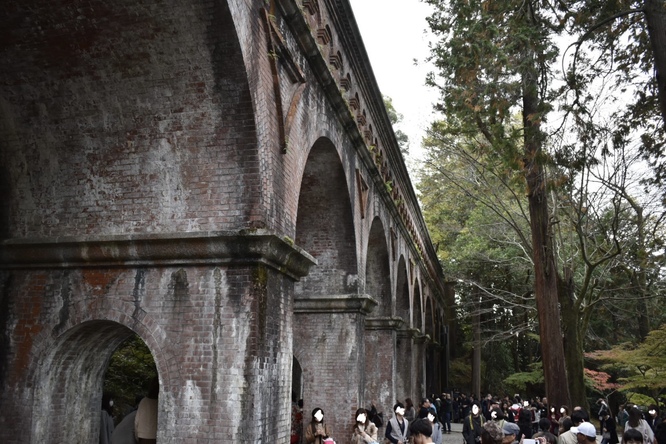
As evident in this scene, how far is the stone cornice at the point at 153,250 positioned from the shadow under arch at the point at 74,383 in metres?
0.73

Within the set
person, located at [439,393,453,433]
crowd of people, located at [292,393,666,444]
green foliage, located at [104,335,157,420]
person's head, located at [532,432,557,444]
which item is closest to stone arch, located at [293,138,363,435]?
crowd of people, located at [292,393,666,444]

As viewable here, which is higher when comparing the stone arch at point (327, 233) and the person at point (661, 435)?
the stone arch at point (327, 233)

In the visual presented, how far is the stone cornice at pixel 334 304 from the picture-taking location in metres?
10.7

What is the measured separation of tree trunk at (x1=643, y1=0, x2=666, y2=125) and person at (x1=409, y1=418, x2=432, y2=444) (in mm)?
5366

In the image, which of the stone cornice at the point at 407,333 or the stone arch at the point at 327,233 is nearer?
the stone arch at the point at 327,233

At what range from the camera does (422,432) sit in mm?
4066

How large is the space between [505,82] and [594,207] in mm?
6833

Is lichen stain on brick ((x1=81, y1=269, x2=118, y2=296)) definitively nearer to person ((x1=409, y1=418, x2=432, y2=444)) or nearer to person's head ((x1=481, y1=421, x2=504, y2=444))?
person ((x1=409, y1=418, x2=432, y2=444))

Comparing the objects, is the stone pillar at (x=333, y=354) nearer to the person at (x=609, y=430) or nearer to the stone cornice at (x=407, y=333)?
the person at (x=609, y=430)

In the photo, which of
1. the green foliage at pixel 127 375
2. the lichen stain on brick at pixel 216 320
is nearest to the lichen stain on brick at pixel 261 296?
the lichen stain on brick at pixel 216 320

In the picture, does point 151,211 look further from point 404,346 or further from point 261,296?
point 404,346

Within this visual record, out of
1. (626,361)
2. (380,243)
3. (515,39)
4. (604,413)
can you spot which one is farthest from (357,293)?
(626,361)

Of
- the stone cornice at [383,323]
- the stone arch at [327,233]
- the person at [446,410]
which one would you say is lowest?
the person at [446,410]

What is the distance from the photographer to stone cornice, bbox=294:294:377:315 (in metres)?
10.7
